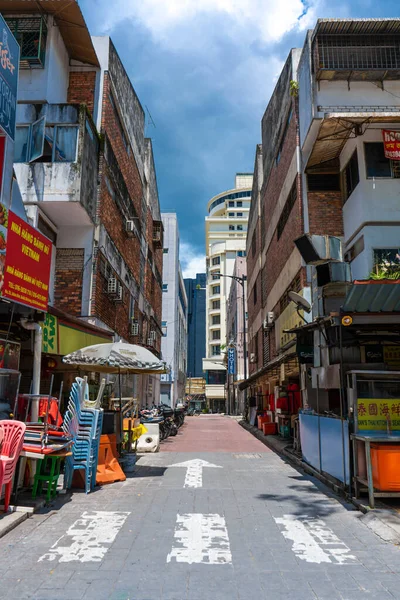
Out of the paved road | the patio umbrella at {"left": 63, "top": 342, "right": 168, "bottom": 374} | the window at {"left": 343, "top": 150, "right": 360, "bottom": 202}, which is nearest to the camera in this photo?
the paved road

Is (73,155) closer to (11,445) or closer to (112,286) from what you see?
(112,286)

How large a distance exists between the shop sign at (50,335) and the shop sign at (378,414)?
6.84 metres

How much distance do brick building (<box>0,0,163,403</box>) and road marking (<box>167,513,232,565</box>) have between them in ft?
21.2

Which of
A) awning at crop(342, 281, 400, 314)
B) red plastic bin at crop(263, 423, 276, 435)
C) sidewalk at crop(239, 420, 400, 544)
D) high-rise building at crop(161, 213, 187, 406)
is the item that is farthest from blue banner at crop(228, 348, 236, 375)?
awning at crop(342, 281, 400, 314)

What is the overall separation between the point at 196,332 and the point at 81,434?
4365 inches

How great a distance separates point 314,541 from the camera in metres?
5.34

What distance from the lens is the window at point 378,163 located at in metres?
13.4

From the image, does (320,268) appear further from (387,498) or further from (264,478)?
(387,498)

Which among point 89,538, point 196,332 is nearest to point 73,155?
point 89,538

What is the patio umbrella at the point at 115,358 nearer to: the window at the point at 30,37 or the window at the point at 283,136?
the window at the point at 30,37

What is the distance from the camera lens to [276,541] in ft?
17.5

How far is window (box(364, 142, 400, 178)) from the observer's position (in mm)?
13445

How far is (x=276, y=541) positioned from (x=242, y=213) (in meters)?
99.6

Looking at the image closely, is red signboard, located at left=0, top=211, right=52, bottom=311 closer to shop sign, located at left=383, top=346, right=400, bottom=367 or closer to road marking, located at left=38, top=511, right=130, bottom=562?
road marking, located at left=38, top=511, right=130, bottom=562
